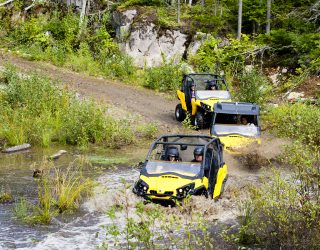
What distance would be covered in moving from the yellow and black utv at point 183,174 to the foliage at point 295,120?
12.0ft

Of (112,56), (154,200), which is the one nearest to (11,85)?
(112,56)

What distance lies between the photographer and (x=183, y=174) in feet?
32.7

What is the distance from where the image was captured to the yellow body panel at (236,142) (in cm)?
1380

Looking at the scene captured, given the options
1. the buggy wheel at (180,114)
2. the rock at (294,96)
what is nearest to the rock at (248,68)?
the rock at (294,96)

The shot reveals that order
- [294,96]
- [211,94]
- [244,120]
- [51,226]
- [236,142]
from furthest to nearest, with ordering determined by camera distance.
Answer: [294,96], [211,94], [244,120], [236,142], [51,226]

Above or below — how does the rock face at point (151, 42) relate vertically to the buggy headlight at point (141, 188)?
above

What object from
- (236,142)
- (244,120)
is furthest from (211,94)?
(236,142)

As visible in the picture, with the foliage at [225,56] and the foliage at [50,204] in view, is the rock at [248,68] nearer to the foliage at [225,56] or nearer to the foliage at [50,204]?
the foliage at [225,56]

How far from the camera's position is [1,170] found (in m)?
13.7

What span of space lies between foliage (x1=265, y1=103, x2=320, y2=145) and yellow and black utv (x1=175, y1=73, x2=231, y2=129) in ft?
5.90

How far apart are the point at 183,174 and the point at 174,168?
0.98 feet

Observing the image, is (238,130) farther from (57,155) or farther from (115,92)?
(115,92)

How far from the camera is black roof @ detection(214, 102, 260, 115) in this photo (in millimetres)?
14242

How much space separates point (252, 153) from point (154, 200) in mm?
4723
